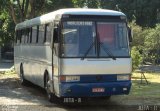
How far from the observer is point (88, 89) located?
14078 mm

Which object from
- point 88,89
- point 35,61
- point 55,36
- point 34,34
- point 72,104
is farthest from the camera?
point 34,34

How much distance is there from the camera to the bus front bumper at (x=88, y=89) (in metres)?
14.0

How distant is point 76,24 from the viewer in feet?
47.4

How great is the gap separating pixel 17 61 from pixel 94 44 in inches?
453

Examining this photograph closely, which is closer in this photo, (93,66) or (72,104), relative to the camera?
(93,66)

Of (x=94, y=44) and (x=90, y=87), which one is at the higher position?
(x=94, y=44)

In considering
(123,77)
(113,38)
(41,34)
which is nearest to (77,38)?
(113,38)

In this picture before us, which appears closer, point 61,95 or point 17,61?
point 61,95

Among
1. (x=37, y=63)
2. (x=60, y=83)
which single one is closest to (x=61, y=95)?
(x=60, y=83)

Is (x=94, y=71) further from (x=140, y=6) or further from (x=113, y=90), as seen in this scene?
(x=140, y=6)

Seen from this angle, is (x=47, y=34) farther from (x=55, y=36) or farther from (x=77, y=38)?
(x=77, y=38)

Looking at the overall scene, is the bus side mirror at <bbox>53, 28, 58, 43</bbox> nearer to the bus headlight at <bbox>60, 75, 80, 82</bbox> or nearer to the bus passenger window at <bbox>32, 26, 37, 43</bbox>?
the bus headlight at <bbox>60, 75, 80, 82</bbox>

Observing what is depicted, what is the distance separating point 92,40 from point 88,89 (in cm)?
151

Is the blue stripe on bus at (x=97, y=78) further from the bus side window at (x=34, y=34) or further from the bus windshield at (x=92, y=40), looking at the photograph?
the bus side window at (x=34, y=34)
